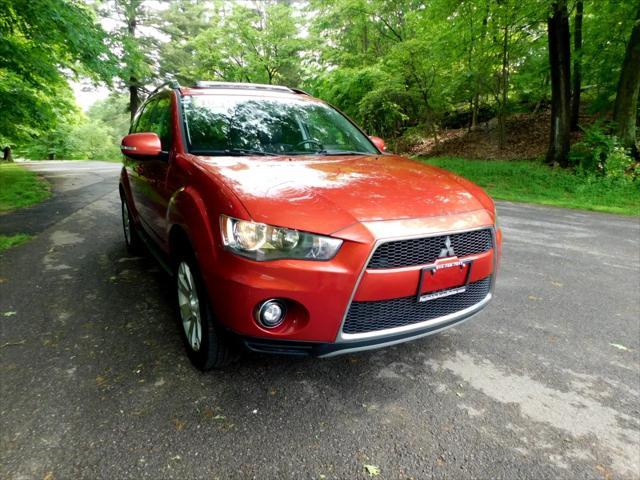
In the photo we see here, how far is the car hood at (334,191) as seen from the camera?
186cm

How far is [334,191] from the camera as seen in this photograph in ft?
6.89

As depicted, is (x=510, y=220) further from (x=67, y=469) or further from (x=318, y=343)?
(x=67, y=469)

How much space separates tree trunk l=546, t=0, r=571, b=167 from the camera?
11.8 m

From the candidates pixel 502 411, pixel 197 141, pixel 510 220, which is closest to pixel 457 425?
pixel 502 411

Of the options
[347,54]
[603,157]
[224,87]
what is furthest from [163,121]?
[347,54]

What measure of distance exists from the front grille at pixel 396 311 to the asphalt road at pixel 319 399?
0.47 meters

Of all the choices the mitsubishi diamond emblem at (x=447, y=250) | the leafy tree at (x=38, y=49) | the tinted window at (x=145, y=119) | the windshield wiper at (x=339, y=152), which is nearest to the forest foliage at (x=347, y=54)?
the leafy tree at (x=38, y=49)

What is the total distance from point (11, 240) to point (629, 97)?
1465 centimetres

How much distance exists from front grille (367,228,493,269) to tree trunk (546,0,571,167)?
487 inches

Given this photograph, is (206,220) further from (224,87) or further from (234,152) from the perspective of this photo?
(224,87)

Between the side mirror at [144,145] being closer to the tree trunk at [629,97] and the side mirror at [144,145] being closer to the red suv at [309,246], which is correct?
the red suv at [309,246]

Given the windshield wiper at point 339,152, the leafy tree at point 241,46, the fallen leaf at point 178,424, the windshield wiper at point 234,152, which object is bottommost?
the fallen leaf at point 178,424

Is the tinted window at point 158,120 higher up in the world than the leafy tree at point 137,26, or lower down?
lower down

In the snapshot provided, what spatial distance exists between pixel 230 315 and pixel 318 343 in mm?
451
